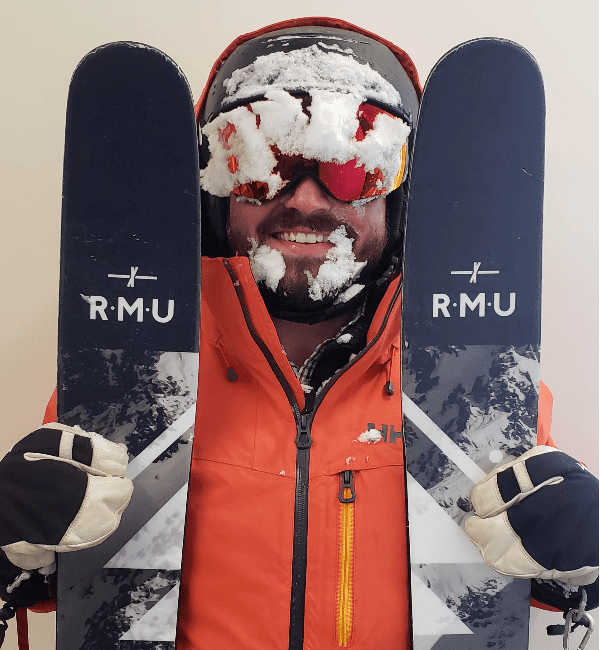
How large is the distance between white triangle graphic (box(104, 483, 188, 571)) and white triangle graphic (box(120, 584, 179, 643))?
0.15ft

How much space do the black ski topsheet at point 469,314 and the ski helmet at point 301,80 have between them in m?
0.11

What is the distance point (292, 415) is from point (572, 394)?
840 mm

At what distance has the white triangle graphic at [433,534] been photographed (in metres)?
1.04

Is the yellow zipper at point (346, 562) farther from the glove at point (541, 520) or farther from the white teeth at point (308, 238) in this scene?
the white teeth at point (308, 238)

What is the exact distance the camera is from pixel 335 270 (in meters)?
1.09

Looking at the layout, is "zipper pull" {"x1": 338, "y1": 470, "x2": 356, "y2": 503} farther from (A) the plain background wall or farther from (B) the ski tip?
(A) the plain background wall

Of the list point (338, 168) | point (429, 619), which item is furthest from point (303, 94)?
point (429, 619)

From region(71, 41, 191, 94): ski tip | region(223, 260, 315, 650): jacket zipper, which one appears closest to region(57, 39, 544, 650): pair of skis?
region(71, 41, 191, 94): ski tip

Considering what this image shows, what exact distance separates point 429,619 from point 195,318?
55cm

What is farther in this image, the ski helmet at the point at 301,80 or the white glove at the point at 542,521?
the ski helmet at the point at 301,80

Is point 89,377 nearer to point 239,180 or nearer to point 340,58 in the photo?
point 239,180

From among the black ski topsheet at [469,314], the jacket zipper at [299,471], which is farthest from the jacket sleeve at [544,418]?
the jacket zipper at [299,471]

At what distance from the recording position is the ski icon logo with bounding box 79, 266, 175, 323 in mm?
1043

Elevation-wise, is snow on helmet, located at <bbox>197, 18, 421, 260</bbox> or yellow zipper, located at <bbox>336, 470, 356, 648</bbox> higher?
snow on helmet, located at <bbox>197, 18, 421, 260</bbox>
